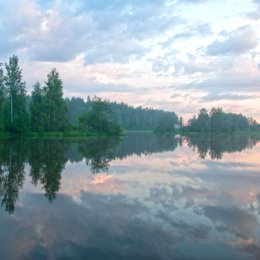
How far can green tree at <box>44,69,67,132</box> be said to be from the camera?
79.9 metres

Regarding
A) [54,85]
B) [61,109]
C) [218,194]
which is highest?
[54,85]

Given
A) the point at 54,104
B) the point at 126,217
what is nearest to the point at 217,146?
the point at 54,104

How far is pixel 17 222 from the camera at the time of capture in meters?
10.9

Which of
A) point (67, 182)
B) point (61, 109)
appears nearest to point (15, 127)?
point (61, 109)

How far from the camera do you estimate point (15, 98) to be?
75.6 m

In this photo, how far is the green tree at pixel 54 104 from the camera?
262 ft

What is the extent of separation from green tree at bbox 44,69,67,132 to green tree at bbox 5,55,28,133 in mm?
5861

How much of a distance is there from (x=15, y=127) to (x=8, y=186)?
5404 centimetres

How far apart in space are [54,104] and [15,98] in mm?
8615

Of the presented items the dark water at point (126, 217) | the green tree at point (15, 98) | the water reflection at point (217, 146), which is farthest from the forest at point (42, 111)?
the dark water at point (126, 217)

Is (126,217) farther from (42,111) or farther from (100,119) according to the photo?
(100,119)

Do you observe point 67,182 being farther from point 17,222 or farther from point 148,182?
point 17,222

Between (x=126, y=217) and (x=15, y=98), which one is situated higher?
(x=15, y=98)

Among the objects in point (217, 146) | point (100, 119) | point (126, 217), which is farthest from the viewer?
point (100, 119)
